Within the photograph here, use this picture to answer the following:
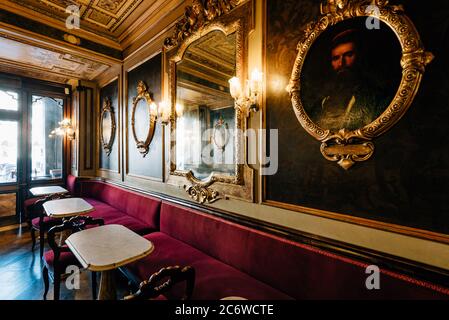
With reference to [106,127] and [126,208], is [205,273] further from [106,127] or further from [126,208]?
[106,127]

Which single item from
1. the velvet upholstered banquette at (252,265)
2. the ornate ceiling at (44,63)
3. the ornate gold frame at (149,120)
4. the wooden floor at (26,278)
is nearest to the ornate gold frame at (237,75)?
the velvet upholstered banquette at (252,265)

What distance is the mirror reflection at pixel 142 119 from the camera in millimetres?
3349

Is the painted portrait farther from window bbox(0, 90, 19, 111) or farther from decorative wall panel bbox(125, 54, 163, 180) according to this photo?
window bbox(0, 90, 19, 111)

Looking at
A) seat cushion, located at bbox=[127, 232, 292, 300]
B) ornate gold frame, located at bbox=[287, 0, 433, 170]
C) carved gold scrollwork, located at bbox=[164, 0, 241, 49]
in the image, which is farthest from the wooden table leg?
carved gold scrollwork, located at bbox=[164, 0, 241, 49]

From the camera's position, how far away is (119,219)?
308cm

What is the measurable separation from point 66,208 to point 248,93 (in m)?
2.46

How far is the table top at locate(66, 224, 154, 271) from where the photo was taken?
4.46 ft

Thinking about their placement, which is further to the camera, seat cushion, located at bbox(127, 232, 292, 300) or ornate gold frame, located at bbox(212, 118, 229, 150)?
ornate gold frame, located at bbox(212, 118, 229, 150)

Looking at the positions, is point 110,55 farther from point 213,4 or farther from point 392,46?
point 392,46

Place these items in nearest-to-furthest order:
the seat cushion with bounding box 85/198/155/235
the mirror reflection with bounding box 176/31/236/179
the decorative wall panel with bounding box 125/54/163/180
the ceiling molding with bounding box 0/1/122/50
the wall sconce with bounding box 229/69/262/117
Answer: the wall sconce with bounding box 229/69/262/117
the mirror reflection with bounding box 176/31/236/179
the seat cushion with bounding box 85/198/155/235
the ceiling molding with bounding box 0/1/122/50
the decorative wall panel with bounding box 125/54/163/180

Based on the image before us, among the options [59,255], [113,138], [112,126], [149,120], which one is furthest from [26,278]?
[112,126]

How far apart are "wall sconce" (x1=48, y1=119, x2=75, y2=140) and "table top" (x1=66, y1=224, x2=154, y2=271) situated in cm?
430

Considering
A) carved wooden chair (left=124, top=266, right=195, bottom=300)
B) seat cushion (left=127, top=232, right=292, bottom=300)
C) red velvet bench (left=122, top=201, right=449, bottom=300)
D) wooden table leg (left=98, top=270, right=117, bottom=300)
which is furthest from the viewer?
wooden table leg (left=98, top=270, right=117, bottom=300)

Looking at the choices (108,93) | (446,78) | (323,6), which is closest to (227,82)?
(323,6)
